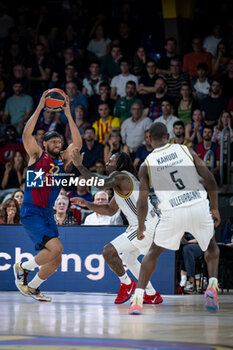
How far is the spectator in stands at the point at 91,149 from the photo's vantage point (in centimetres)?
1531

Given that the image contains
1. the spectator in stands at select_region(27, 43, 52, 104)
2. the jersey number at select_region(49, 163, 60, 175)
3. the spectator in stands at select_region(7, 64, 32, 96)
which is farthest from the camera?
the spectator in stands at select_region(27, 43, 52, 104)

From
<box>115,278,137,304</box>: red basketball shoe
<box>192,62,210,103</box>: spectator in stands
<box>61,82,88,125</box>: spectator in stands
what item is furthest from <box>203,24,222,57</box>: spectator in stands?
<box>115,278,137,304</box>: red basketball shoe

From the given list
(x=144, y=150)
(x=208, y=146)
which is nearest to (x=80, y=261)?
(x=144, y=150)

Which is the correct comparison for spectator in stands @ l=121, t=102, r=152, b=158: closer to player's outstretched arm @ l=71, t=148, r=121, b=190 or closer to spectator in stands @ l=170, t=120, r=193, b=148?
spectator in stands @ l=170, t=120, r=193, b=148

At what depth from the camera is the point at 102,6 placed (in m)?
19.8

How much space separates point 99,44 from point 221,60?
11.8ft

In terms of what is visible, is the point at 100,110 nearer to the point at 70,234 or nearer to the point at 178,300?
the point at 70,234

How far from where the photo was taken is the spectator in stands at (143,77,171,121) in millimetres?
15844

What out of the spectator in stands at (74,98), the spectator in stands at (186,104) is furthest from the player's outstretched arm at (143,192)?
the spectator in stands at (74,98)

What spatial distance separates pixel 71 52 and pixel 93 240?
7.59 metres

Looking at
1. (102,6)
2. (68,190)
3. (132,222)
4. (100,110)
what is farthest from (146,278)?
(102,6)

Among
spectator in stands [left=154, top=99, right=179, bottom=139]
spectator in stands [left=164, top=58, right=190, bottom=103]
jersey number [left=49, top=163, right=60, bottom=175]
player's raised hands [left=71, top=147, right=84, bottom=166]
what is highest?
spectator in stands [left=164, top=58, right=190, bottom=103]

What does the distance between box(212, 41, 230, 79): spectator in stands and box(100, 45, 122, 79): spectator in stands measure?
7.95 ft

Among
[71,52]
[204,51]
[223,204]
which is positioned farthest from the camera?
[71,52]
